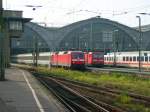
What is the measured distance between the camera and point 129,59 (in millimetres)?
77625

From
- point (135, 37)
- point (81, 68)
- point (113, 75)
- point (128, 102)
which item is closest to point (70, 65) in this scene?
point (81, 68)

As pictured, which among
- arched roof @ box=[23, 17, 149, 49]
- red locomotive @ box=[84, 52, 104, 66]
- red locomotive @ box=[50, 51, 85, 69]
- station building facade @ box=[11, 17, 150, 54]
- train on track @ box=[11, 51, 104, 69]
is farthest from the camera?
arched roof @ box=[23, 17, 149, 49]

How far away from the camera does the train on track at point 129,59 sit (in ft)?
229

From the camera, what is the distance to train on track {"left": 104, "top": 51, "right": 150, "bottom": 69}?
229 ft

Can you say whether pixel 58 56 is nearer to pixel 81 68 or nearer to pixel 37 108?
pixel 81 68

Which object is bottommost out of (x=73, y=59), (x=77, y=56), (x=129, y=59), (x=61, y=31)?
(x=129, y=59)

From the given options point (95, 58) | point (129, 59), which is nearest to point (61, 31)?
point (129, 59)

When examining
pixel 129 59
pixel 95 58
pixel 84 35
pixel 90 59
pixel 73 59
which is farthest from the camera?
pixel 84 35

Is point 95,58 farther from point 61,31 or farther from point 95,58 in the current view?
point 61,31

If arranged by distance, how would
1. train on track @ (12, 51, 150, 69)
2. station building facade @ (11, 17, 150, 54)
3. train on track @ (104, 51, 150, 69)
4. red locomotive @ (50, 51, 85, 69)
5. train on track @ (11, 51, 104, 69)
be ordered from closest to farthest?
red locomotive @ (50, 51, 85, 69)
train on track @ (11, 51, 104, 69)
train on track @ (12, 51, 150, 69)
train on track @ (104, 51, 150, 69)
station building facade @ (11, 17, 150, 54)

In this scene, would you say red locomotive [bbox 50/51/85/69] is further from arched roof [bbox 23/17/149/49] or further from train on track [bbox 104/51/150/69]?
arched roof [bbox 23/17/149/49]

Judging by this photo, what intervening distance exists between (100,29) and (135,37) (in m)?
14.4

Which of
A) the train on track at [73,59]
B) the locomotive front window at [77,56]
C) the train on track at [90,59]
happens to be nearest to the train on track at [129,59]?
the train on track at [90,59]

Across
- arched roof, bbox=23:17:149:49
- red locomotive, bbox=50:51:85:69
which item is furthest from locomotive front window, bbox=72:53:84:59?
arched roof, bbox=23:17:149:49
